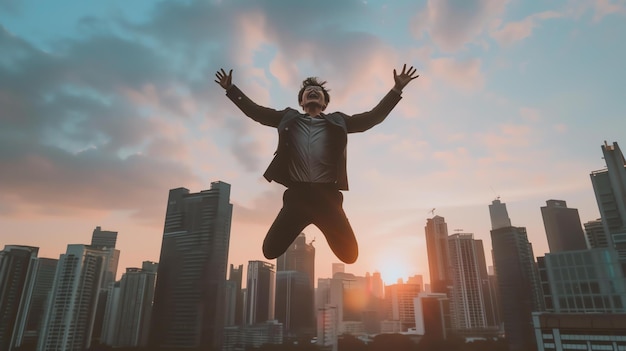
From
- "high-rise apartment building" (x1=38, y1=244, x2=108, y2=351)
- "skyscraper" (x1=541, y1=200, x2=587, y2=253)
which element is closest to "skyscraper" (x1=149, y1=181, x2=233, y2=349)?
"high-rise apartment building" (x1=38, y1=244, x2=108, y2=351)

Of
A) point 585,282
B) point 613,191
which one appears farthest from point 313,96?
point 613,191

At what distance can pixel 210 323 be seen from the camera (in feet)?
379

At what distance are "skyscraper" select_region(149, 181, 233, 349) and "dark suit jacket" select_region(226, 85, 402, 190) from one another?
403 feet

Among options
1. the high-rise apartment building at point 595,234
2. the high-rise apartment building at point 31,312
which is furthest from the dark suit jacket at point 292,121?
the high-rise apartment building at point 595,234

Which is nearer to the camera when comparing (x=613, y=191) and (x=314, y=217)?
(x=314, y=217)

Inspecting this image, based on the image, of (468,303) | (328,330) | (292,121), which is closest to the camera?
(292,121)

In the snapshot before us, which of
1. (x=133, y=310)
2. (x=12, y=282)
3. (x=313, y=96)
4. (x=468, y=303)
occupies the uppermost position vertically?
(x=12, y=282)

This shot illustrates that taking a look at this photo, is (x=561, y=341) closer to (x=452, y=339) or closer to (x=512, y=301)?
(x=452, y=339)

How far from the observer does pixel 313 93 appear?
21.6ft

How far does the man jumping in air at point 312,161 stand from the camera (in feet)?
19.3

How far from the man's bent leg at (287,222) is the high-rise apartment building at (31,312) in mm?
151385

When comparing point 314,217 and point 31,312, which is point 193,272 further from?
point 314,217

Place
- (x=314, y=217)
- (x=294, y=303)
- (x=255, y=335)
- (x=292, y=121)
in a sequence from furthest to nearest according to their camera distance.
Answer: (x=294, y=303)
(x=255, y=335)
(x=292, y=121)
(x=314, y=217)

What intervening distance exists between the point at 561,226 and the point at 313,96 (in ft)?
633
